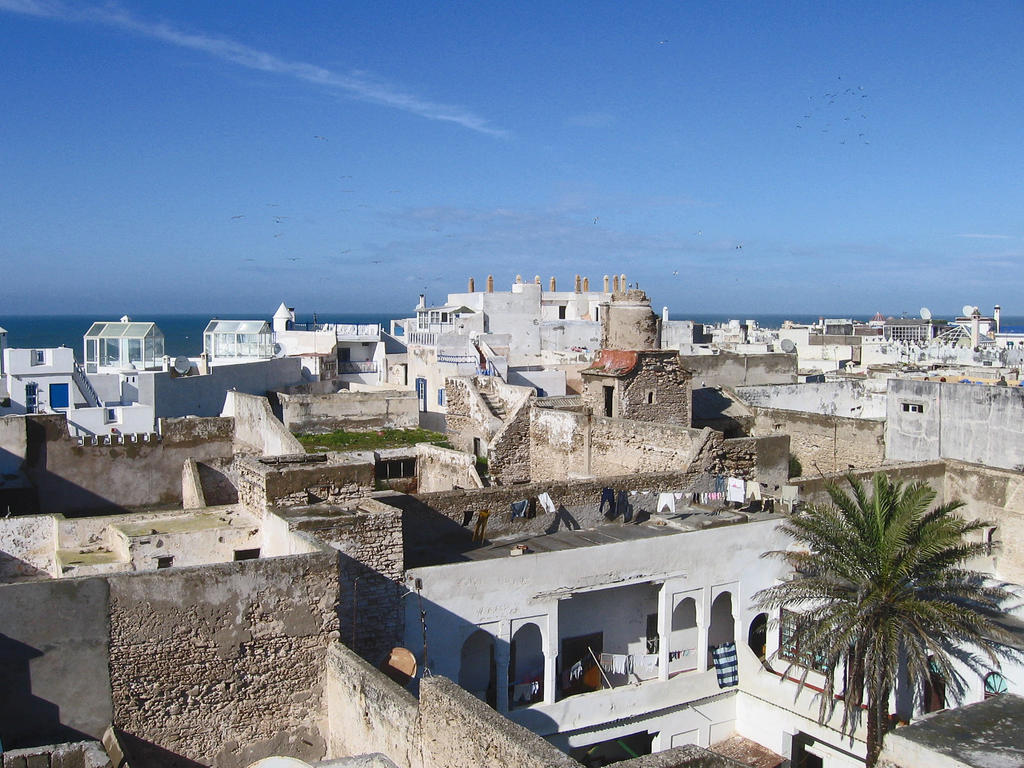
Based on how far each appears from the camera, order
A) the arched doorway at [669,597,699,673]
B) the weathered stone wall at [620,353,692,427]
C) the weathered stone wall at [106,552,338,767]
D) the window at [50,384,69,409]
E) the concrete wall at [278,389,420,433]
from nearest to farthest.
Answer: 1. the weathered stone wall at [106,552,338,767]
2. the arched doorway at [669,597,699,673]
3. the weathered stone wall at [620,353,692,427]
4. the concrete wall at [278,389,420,433]
5. the window at [50,384,69,409]

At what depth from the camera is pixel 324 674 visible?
11945 millimetres

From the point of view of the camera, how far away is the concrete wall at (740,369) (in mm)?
33375

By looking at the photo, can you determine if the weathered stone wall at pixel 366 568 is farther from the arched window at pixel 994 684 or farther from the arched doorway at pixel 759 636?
the arched window at pixel 994 684

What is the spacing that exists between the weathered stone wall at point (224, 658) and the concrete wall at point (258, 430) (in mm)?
11242

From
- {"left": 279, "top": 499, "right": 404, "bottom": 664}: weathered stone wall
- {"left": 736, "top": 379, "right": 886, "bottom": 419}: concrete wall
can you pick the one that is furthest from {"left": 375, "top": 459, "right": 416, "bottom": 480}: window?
{"left": 736, "top": 379, "right": 886, "bottom": 419}: concrete wall

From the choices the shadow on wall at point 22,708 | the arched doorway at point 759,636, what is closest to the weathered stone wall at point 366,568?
the shadow on wall at point 22,708

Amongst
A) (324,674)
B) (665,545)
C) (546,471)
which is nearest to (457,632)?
(324,674)

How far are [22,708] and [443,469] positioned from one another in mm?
14144

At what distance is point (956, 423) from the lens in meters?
23.8

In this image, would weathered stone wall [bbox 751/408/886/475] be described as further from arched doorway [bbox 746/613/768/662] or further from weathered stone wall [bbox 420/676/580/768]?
weathered stone wall [bbox 420/676/580/768]

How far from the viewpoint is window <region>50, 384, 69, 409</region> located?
95.7ft

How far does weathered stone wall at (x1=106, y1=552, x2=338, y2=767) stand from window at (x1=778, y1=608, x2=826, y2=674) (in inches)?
315

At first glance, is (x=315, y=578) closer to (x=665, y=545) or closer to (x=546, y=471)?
(x=665, y=545)

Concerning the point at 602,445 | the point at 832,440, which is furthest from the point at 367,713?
the point at 832,440
